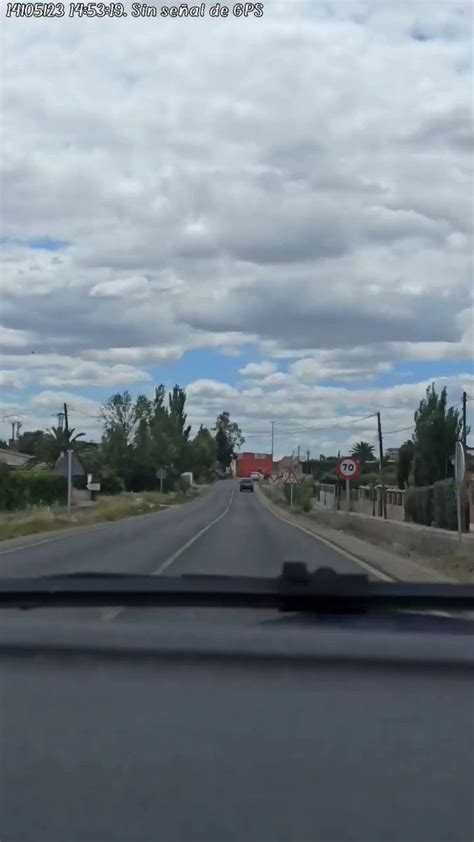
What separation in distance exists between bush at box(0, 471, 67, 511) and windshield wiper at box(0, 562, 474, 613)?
135 feet

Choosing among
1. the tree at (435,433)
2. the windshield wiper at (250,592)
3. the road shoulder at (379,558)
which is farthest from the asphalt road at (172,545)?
the windshield wiper at (250,592)

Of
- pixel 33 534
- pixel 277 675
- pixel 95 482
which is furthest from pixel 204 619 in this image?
pixel 33 534

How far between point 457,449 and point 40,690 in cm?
366

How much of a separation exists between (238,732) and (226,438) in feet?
10.00

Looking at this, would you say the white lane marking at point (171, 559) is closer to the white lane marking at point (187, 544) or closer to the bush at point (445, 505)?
the white lane marking at point (187, 544)

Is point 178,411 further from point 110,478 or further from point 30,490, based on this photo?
point 30,490

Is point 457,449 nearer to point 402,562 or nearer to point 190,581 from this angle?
point 402,562

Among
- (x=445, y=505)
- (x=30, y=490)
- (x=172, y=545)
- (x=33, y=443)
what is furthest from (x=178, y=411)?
(x=33, y=443)

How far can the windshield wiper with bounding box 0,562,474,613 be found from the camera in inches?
107

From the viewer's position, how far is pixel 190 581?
115 inches

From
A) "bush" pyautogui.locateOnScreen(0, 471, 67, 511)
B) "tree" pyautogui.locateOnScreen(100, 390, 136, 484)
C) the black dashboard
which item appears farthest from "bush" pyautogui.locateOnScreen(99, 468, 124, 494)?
"bush" pyautogui.locateOnScreen(0, 471, 67, 511)

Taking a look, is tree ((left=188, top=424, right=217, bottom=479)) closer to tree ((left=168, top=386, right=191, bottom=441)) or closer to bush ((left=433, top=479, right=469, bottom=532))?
tree ((left=168, top=386, right=191, bottom=441))

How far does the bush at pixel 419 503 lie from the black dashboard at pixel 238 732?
486cm

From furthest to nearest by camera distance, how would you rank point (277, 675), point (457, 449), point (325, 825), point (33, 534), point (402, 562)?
point (33, 534)
point (402, 562)
point (457, 449)
point (277, 675)
point (325, 825)
